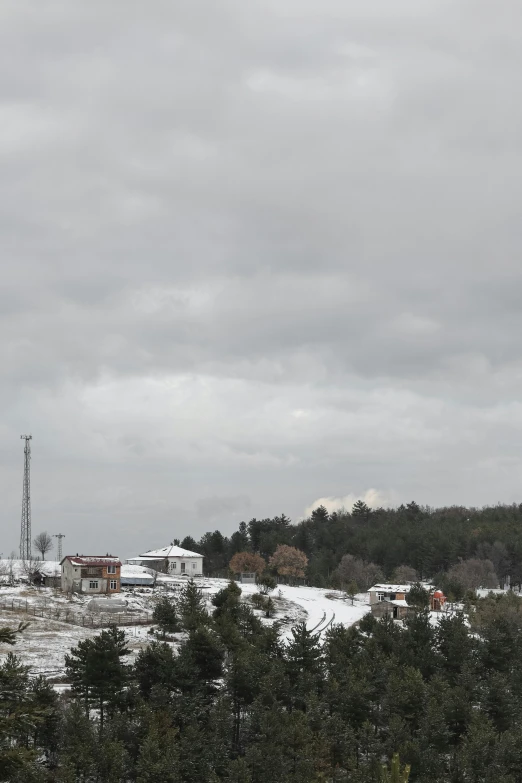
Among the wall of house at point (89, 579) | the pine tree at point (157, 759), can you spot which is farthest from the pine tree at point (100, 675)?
the wall of house at point (89, 579)

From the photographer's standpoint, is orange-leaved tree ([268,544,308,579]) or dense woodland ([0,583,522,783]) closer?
dense woodland ([0,583,522,783])

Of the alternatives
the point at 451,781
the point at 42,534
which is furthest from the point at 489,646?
the point at 42,534

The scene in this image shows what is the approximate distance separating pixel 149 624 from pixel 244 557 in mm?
59167

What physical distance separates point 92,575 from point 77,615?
1538 centimetres

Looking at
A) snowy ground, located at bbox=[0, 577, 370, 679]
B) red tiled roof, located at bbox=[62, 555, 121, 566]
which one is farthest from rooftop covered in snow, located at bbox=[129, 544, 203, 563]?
red tiled roof, located at bbox=[62, 555, 121, 566]

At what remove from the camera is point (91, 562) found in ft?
384

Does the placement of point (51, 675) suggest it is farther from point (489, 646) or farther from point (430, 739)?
point (489, 646)

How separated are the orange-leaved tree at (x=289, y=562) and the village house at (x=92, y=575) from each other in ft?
167

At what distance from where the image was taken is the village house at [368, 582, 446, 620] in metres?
122

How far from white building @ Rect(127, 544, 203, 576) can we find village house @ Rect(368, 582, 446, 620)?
3508 centimetres

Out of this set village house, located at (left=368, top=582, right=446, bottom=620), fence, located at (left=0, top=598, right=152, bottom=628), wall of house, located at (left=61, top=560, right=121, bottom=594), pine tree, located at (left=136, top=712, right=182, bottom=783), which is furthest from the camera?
village house, located at (left=368, top=582, right=446, bottom=620)

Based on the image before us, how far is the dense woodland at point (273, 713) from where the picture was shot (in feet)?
181

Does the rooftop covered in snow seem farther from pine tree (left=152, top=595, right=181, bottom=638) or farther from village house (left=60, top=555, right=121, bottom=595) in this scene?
pine tree (left=152, top=595, right=181, bottom=638)

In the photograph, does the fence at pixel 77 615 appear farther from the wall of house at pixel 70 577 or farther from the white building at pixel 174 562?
the white building at pixel 174 562
